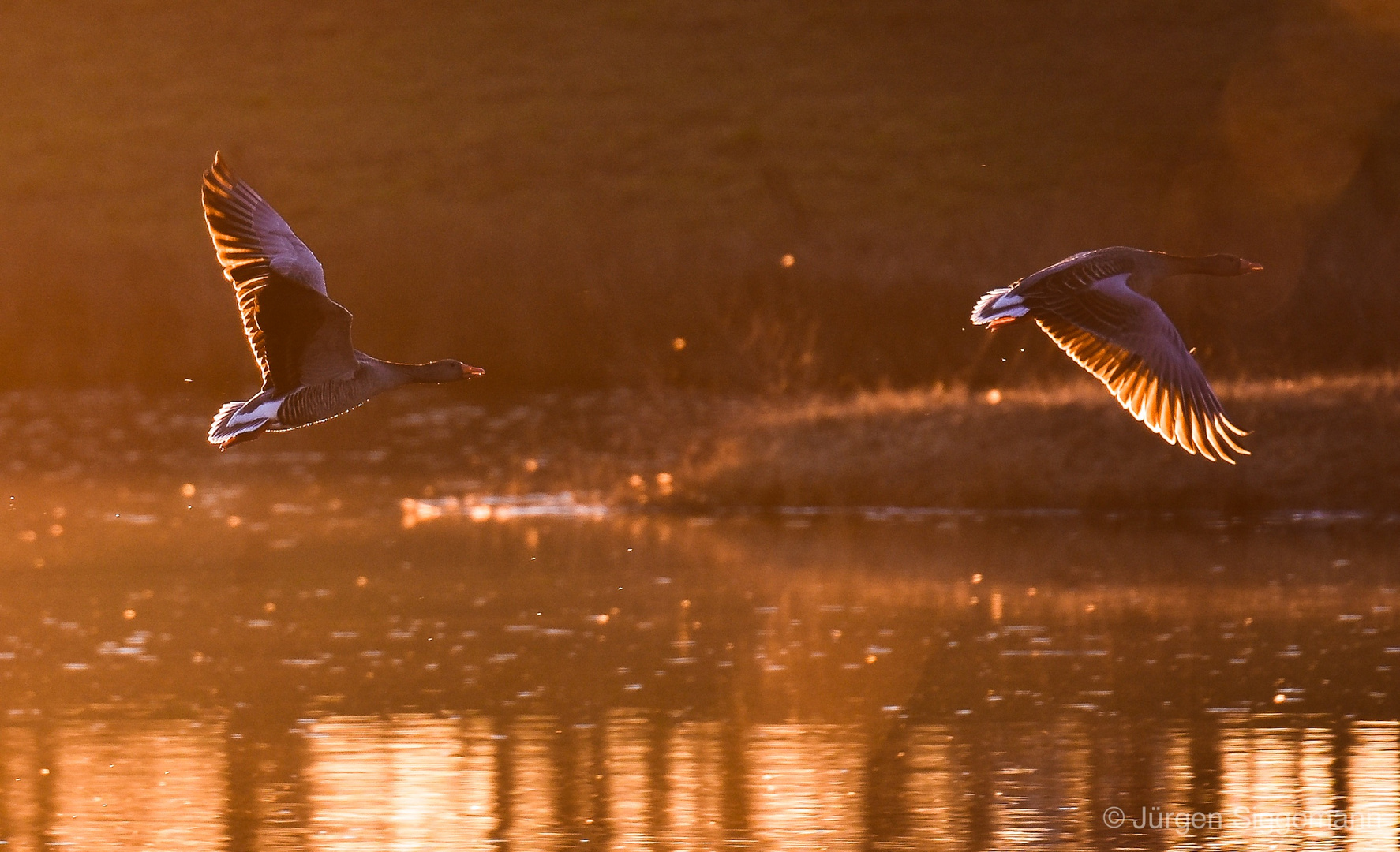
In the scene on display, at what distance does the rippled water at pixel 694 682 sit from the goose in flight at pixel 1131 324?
8.62ft

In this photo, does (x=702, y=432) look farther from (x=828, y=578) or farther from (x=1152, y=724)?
(x=1152, y=724)

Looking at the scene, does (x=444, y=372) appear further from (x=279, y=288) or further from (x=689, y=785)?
(x=689, y=785)

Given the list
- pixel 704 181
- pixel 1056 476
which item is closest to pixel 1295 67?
pixel 704 181

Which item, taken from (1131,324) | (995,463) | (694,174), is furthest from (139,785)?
(694,174)

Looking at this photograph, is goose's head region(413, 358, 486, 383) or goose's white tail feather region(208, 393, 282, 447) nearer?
goose's white tail feather region(208, 393, 282, 447)

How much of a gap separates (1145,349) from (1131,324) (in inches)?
6.3

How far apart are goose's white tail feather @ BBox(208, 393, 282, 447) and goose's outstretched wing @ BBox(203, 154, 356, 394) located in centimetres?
18

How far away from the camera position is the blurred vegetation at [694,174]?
169ft

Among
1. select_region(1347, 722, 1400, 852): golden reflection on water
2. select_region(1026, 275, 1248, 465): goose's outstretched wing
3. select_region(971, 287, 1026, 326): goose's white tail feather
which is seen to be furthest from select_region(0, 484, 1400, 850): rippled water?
select_region(971, 287, 1026, 326): goose's white tail feather

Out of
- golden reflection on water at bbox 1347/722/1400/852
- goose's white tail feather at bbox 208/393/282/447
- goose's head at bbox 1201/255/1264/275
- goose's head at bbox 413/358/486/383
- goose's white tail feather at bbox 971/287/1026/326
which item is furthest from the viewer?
golden reflection on water at bbox 1347/722/1400/852

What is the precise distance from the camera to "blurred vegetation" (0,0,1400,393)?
5166cm

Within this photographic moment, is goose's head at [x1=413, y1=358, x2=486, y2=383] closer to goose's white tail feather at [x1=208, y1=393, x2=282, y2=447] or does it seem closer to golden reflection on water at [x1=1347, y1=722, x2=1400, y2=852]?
goose's white tail feather at [x1=208, y1=393, x2=282, y2=447]

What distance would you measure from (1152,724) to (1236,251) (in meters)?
41.4

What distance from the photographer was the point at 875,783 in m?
16.2
